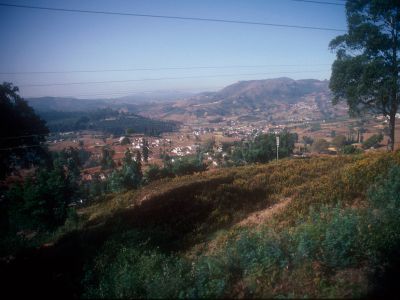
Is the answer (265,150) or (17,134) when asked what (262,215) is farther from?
(265,150)

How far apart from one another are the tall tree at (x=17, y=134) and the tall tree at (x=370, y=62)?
1885 cm

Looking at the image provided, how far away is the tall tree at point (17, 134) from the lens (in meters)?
12.4

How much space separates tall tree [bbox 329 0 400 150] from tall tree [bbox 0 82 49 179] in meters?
18.9

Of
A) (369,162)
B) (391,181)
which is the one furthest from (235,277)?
(369,162)

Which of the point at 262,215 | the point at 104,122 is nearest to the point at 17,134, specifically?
the point at 262,215

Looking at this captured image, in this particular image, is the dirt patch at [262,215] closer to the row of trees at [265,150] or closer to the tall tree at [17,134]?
the tall tree at [17,134]

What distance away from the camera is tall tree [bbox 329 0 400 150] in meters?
14.9

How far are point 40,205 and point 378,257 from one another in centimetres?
1846

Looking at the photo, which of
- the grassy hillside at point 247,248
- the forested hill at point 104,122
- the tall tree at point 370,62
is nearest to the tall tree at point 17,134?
the grassy hillside at point 247,248

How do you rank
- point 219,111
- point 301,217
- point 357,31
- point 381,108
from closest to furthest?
point 301,217 → point 357,31 → point 381,108 → point 219,111

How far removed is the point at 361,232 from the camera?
214 inches

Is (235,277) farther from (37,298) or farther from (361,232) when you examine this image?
(37,298)

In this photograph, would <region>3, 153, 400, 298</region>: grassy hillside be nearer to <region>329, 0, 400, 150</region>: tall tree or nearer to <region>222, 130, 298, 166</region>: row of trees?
<region>329, 0, 400, 150</region>: tall tree

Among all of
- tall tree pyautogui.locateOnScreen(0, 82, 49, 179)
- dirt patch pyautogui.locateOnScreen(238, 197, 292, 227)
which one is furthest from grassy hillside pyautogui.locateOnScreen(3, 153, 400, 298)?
tall tree pyautogui.locateOnScreen(0, 82, 49, 179)
